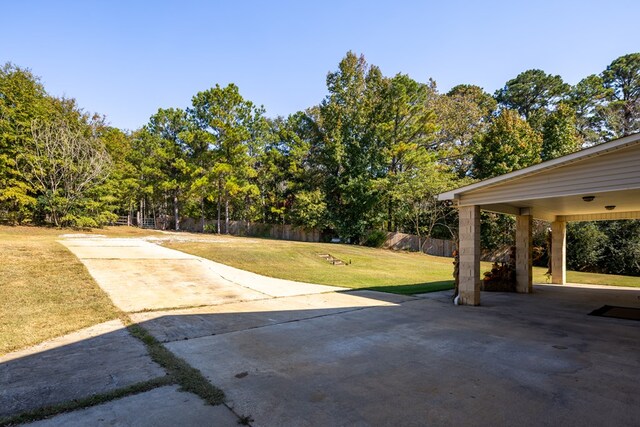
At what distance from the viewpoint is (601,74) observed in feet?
101

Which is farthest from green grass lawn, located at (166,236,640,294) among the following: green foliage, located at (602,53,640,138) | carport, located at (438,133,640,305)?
green foliage, located at (602,53,640,138)

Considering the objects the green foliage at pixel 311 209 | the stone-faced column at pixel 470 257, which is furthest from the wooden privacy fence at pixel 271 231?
the stone-faced column at pixel 470 257

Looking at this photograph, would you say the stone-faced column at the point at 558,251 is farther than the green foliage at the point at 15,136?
No

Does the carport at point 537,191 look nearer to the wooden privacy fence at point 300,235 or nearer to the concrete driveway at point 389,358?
the concrete driveway at point 389,358

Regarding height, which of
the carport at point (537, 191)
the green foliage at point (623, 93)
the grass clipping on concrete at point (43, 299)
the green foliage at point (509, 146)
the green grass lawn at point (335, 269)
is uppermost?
the green foliage at point (623, 93)

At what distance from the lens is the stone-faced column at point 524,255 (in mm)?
9828

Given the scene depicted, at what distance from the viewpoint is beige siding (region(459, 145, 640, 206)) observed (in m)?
5.22

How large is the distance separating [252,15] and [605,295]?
13847mm

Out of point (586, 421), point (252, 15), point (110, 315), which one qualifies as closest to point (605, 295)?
point (586, 421)

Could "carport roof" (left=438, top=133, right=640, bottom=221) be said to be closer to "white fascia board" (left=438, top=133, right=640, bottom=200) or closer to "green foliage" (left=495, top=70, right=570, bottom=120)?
Answer: "white fascia board" (left=438, top=133, right=640, bottom=200)

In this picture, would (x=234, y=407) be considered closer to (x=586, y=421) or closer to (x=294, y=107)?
(x=586, y=421)

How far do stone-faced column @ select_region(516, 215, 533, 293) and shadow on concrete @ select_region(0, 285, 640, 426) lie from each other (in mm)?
3683

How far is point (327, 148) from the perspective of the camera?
27.8m

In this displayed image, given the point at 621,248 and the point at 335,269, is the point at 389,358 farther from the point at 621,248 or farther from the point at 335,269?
the point at 621,248
